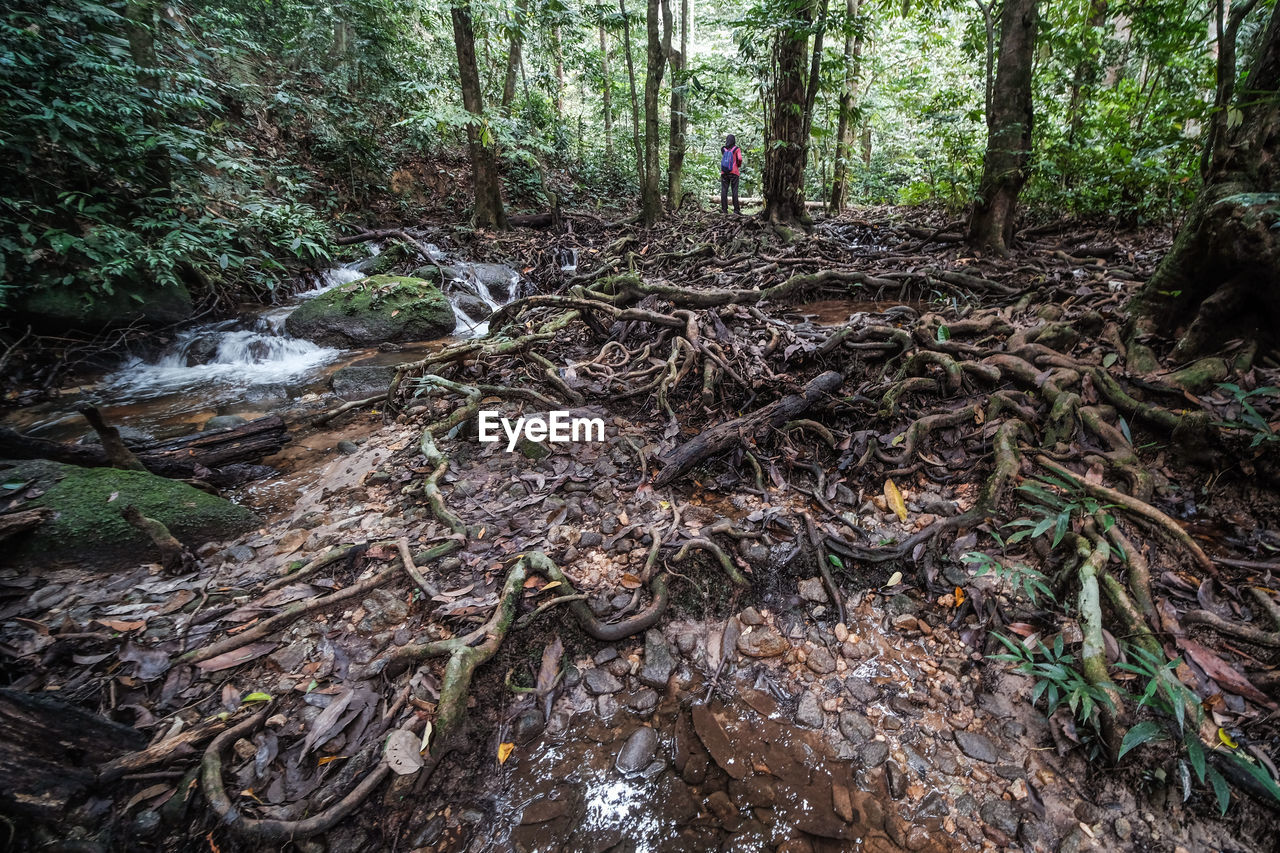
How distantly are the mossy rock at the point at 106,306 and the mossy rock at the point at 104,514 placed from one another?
16.1 feet

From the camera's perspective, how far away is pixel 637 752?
86.6 inches

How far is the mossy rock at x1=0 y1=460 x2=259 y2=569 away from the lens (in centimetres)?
284

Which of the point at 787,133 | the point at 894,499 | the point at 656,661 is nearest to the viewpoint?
the point at 656,661

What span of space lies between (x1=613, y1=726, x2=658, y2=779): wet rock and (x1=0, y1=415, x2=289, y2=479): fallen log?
3936 millimetres

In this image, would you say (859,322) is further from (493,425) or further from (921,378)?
(493,425)

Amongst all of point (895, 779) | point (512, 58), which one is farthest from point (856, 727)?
point (512, 58)

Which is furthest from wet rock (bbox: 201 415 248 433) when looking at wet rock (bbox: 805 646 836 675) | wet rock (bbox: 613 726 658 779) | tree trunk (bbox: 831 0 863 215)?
tree trunk (bbox: 831 0 863 215)

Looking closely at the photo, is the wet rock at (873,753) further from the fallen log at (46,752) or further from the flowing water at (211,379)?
the flowing water at (211,379)

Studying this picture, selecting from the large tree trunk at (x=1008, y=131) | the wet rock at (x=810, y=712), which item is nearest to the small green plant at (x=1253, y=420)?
the wet rock at (x=810, y=712)

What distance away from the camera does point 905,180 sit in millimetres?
16828

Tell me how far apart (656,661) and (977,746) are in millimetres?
1467

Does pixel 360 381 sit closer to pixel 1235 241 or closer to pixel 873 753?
pixel 873 753

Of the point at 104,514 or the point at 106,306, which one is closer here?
the point at 104,514

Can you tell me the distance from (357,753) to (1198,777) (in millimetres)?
3177
